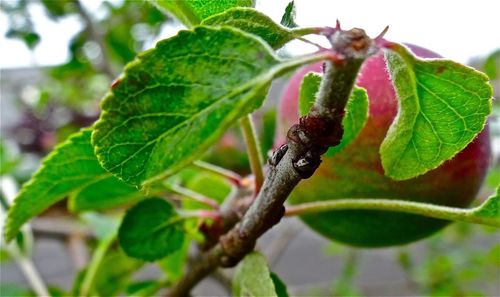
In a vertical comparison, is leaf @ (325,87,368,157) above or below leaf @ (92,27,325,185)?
below

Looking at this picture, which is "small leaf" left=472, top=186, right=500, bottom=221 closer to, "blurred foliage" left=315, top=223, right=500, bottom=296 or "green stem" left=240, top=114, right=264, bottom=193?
"green stem" left=240, top=114, right=264, bottom=193

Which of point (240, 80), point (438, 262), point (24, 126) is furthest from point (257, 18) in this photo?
point (24, 126)

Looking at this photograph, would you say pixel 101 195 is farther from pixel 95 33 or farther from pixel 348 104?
pixel 95 33

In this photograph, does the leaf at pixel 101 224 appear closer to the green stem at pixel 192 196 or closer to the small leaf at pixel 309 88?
the green stem at pixel 192 196

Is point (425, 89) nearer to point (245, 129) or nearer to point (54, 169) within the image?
point (245, 129)

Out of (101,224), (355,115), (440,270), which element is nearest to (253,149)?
(355,115)

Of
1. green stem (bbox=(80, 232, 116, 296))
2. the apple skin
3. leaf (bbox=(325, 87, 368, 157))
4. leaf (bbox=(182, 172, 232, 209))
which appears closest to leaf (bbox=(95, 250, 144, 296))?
green stem (bbox=(80, 232, 116, 296))
